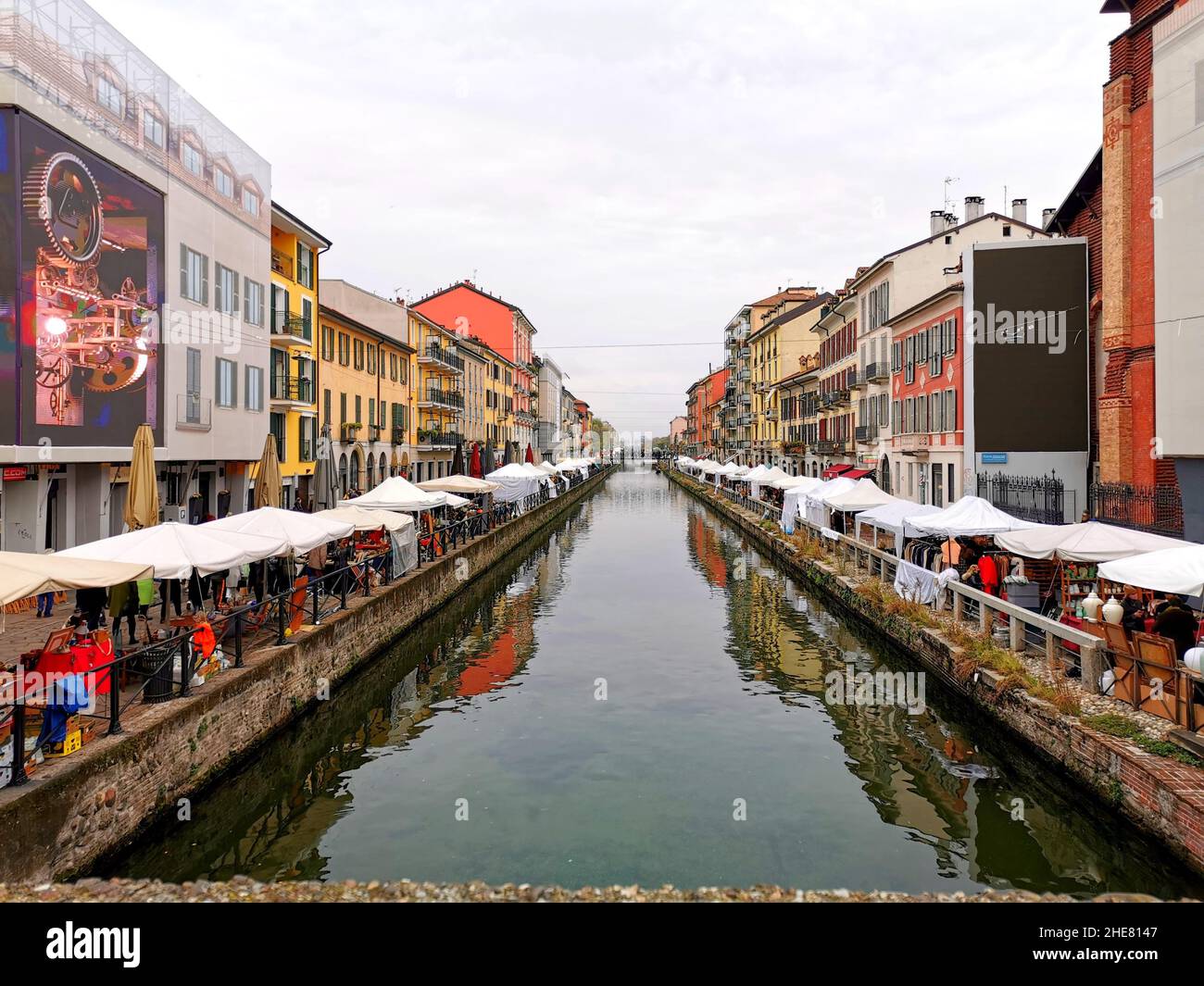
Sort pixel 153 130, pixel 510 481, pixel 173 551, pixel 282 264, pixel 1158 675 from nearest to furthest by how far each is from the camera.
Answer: pixel 1158 675 → pixel 173 551 → pixel 153 130 → pixel 282 264 → pixel 510 481

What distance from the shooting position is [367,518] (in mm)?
17391

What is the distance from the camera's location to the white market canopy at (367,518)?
671 inches

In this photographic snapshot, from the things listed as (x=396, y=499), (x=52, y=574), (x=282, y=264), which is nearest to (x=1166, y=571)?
(x=52, y=574)

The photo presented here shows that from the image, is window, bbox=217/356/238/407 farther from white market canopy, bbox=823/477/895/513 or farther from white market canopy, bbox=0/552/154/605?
white market canopy, bbox=823/477/895/513

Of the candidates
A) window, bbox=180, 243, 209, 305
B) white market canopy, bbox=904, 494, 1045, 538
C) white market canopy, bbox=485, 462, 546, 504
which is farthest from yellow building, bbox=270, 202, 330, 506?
white market canopy, bbox=904, 494, 1045, 538

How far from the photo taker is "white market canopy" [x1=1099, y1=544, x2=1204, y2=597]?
8.73 m

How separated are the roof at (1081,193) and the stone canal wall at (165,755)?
79.2 feet

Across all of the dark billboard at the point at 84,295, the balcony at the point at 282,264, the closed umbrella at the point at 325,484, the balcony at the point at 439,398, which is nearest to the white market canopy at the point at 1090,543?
the closed umbrella at the point at 325,484

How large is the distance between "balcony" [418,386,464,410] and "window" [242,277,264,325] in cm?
2063

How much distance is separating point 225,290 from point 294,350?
5.92 metres

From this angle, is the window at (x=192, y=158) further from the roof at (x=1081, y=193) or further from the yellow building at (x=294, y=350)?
the roof at (x=1081, y=193)

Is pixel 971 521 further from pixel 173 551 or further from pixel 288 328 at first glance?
pixel 288 328
